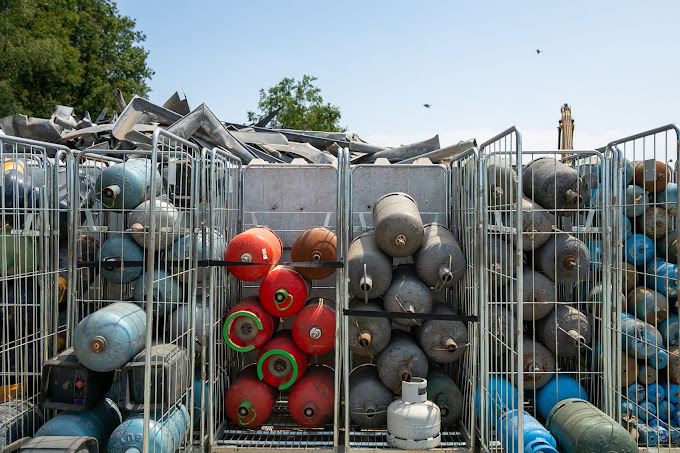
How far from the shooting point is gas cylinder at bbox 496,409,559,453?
369 centimetres

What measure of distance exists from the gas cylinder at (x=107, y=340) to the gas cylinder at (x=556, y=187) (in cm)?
354

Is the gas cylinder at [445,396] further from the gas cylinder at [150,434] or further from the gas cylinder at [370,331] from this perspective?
the gas cylinder at [150,434]

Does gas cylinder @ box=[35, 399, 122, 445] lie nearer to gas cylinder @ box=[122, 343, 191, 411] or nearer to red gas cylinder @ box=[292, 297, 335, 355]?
gas cylinder @ box=[122, 343, 191, 411]

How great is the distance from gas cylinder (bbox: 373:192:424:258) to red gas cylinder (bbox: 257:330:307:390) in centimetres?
118

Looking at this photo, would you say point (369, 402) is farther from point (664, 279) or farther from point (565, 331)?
point (664, 279)

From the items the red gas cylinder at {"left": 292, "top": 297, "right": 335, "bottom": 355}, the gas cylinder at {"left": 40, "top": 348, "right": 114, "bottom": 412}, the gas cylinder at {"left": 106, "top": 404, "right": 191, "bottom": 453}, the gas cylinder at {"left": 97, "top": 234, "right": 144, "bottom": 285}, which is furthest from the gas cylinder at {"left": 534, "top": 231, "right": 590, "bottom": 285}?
the gas cylinder at {"left": 40, "top": 348, "right": 114, "bottom": 412}

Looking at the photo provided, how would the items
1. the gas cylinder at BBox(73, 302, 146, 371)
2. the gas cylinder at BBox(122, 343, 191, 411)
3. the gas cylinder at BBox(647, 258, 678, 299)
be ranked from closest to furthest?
1. the gas cylinder at BBox(122, 343, 191, 411)
2. the gas cylinder at BBox(73, 302, 146, 371)
3. the gas cylinder at BBox(647, 258, 678, 299)

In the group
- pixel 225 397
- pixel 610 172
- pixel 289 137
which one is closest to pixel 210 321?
pixel 225 397

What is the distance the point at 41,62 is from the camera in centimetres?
1814

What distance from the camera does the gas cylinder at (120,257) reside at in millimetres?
4625

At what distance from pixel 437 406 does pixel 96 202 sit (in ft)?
12.0

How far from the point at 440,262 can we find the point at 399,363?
914mm

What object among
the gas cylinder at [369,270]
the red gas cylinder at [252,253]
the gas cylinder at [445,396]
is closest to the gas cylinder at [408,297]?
the gas cylinder at [369,270]

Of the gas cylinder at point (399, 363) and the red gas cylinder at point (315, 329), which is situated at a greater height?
the red gas cylinder at point (315, 329)
